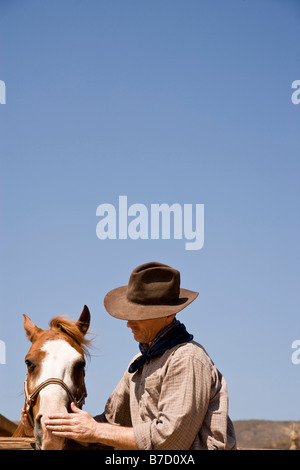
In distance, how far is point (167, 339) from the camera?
423 centimetres

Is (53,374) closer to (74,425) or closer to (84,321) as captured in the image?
(74,425)

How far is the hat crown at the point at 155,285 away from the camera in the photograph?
169 inches

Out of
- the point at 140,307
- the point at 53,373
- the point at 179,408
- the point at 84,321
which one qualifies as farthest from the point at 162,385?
the point at 84,321

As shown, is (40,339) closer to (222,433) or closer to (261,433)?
(222,433)

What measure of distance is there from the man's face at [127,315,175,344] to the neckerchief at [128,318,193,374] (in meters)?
0.04

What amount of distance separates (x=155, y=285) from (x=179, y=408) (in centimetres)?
92

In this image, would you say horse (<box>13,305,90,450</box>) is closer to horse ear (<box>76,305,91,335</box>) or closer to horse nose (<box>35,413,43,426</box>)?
horse nose (<box>35,413,43,426</box>)

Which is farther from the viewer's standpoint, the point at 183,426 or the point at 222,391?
the point at 222,391

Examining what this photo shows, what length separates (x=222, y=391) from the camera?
4.09m

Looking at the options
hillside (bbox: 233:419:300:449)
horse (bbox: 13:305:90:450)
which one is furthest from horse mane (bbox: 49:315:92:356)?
hillside (bbox: 233:419:300:449)

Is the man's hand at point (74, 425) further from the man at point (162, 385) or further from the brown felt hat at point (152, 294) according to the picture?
the brown felt hat at point (152, 294)
